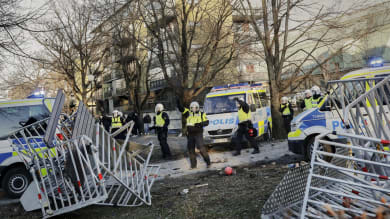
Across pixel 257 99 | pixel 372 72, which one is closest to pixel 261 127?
pixel 257 99

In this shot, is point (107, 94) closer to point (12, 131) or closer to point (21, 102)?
point (21, 102)

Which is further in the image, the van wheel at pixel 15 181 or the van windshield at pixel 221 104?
the van windshield at pixel 221 104

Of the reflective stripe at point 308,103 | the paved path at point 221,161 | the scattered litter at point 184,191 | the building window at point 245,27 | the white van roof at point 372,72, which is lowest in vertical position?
the paved path at point 221,161

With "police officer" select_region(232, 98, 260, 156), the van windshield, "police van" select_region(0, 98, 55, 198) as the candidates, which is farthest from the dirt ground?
the van windshield

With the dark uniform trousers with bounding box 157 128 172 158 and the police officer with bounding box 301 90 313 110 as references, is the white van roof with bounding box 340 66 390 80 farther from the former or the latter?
the dark uniform trousers with bounding box 157 128 172 158

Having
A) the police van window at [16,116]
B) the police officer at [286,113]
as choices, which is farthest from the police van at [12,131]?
the police officer at [286,113]

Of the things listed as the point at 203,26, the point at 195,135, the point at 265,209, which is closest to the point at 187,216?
the point at 265,209

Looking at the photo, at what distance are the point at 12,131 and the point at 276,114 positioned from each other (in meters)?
9.29

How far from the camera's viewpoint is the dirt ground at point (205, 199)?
15.3 feet

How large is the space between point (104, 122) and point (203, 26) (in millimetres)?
7371

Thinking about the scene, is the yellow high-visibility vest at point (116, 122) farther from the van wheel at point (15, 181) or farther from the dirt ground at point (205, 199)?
the dirt ground at point (205, 199)

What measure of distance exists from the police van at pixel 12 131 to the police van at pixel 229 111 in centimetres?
529

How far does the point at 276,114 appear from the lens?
42.8 ft

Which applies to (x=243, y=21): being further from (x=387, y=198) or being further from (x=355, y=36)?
(x=387, y=198)
